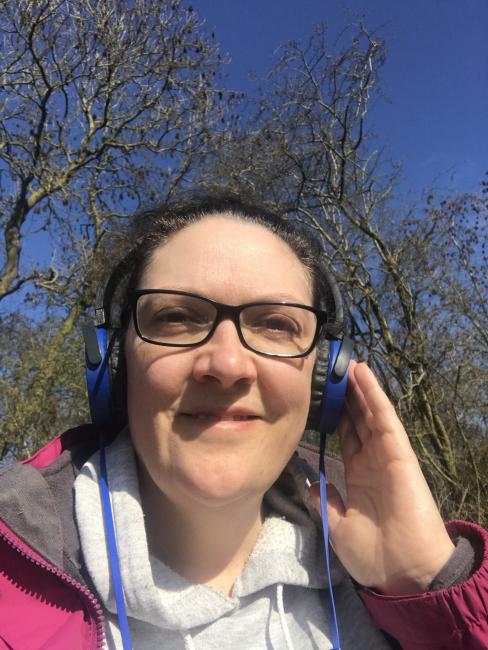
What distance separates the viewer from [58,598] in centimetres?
104

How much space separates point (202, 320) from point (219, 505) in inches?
18.4

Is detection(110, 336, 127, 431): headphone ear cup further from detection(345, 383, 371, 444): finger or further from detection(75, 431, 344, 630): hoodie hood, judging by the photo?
detection(345, 383, 371, 444): finger

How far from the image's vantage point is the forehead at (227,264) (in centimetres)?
120

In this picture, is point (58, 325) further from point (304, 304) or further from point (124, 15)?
point (304, 304)

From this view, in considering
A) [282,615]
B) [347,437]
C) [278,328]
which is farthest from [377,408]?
[282,615]

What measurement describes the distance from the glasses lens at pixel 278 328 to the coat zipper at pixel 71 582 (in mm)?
690

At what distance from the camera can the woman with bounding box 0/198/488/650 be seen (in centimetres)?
108

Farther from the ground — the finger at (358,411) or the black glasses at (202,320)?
the black glasses at (202,320)

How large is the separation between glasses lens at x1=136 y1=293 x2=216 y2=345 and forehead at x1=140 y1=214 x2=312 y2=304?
33 mm

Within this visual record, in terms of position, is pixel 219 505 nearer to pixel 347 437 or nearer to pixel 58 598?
pixel 58 598

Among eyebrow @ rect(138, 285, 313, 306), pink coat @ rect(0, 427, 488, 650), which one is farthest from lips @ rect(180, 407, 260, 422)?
pink coat @ rect(0, 427, 488, 650)

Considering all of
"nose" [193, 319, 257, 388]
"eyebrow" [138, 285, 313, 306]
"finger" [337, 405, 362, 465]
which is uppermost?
"eyebrow" [138, 285, 313, 306]

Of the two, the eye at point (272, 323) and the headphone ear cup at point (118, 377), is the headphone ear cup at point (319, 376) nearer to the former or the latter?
the eye at point (272, 323)

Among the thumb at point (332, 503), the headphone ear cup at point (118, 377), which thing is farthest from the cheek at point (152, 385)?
the thumb at point (332, 503)
